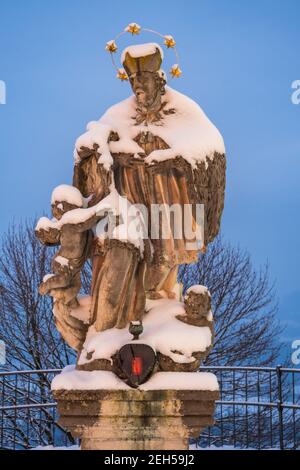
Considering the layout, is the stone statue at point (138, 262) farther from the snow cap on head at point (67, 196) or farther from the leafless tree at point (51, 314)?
the leafless tree at point (51, 314)

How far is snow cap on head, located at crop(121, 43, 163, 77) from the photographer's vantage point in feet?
18.9

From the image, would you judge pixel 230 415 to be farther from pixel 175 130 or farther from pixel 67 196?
pixel 67 196

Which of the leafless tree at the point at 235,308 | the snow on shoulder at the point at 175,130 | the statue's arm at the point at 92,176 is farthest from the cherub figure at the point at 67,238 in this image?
the leafless tree at the point at 235,308

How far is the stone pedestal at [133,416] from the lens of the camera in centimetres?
497

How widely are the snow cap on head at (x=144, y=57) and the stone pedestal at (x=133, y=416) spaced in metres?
2.60

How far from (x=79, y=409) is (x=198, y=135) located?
7.76 feet

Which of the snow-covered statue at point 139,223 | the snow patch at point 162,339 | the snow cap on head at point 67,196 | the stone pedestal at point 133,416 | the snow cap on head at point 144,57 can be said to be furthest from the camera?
the snow cap on head at point 144,57

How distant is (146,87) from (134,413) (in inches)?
103

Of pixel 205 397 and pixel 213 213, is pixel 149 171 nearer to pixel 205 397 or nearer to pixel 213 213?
pixel 213 213

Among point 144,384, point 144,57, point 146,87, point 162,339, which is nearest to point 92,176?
point 146,87

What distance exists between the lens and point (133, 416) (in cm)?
498

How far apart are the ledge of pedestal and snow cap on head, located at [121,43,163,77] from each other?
Result: 249 cm

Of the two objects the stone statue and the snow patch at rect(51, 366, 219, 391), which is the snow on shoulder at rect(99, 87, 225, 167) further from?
the snow patch at rect(51, 366, 219, 391)

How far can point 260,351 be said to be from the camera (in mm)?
16656
